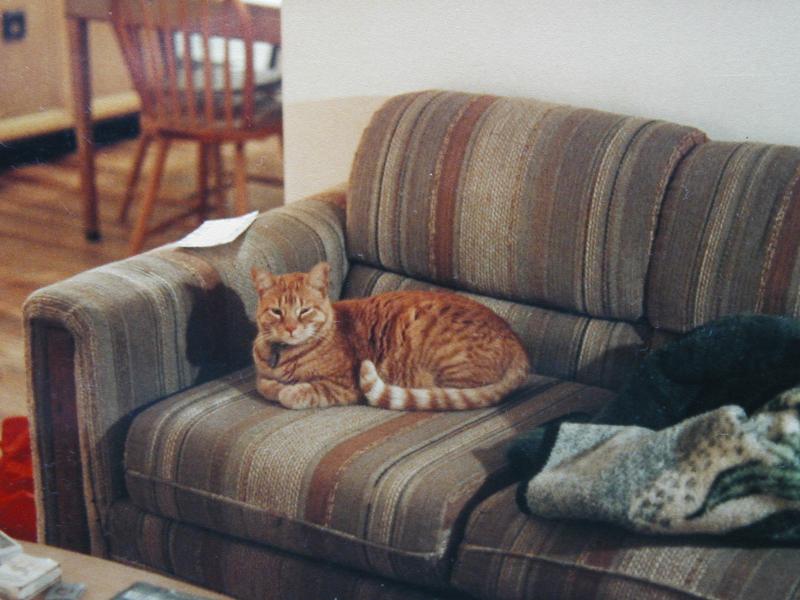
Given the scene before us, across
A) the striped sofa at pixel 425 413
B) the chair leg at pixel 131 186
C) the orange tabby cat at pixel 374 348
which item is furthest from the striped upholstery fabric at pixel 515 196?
the chair leg at pixel 131 186

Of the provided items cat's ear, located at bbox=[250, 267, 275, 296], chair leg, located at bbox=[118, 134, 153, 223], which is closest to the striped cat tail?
cat's ear, located at bbox=[250, 267, 275, 296]

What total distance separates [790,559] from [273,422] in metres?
0.85

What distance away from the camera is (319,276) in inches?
75.7

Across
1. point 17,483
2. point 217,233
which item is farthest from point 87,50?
point 17,483

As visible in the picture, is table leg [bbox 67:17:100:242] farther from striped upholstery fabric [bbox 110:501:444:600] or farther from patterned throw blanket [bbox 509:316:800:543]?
patterned throw blanket [bbox 509:316:800:543]

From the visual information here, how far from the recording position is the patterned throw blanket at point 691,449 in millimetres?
1416

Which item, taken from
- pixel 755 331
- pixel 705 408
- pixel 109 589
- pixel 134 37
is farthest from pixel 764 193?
pixel 134 37

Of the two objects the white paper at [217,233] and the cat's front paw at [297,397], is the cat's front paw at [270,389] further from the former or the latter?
the white paper at [217,233]

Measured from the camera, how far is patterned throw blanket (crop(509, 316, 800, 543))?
1.42 metres

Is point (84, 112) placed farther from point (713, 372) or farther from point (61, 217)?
point (713, 372)

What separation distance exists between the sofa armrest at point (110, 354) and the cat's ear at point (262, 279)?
11 centimetres

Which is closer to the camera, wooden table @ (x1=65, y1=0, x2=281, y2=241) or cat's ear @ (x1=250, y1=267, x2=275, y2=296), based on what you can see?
cat's ear @ (x1=250, y1=267, x2=275, y2=296)

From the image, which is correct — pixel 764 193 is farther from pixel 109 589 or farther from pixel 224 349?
pixel 109 589

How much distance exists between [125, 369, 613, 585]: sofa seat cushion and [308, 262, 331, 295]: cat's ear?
0.23 metres
